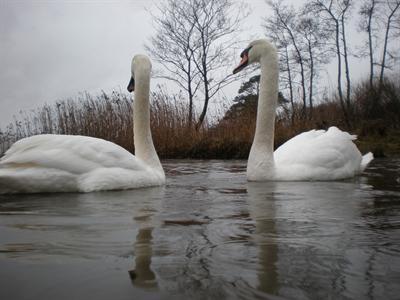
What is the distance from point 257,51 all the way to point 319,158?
155 centimetres

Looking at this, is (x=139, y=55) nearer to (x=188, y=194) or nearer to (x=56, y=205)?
(x=188, y=194)

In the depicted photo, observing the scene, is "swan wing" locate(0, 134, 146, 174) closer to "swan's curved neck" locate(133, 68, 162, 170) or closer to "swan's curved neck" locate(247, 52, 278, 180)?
"swan's curved neck" locate(133, 68, 162, 170)

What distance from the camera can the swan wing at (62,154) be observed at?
12.9ft

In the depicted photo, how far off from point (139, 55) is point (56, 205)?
2.68 meters

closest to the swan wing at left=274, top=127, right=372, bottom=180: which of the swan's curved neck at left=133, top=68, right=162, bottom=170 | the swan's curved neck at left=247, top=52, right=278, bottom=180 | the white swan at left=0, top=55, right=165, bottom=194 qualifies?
the swan's curved neck at left=247, top=52, right=278, bottom=180

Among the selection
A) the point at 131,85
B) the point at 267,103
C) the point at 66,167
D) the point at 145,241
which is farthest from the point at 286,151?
the point at 145,241

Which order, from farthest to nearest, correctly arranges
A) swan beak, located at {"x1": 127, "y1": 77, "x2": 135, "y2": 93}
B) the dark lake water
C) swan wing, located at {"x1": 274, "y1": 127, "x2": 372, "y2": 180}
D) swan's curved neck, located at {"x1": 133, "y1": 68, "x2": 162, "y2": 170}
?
1. swan beak, located at {"x1": 127, "y1": 77, "x2": 135, "y2": 93}
2. swan's curved neck, located at {"x1": 133, "y1": 68, "x2": 162, "y2": 170}
3. swan wing, located at {"x1": 274, "y1": 127, "x2": 372, "y2": 180}
4. the dark lake water

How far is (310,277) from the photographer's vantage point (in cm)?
144

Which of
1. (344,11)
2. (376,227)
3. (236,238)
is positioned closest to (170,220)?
(236,238)

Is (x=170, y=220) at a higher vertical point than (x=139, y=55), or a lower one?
lower

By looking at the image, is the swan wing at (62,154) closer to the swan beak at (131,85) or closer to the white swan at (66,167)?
the white swan at (66,167)

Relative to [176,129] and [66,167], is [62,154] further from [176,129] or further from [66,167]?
[176,129]

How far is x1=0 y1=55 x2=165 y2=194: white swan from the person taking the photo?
12.9ft

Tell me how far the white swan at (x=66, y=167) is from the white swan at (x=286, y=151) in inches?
56.8
